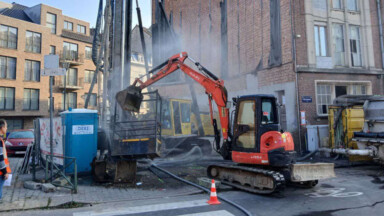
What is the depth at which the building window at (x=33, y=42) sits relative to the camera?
2991 cm

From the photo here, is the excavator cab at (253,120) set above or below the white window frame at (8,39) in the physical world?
below

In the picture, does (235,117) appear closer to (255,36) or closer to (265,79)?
(265,79)

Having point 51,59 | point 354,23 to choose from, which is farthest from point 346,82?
point 51,59

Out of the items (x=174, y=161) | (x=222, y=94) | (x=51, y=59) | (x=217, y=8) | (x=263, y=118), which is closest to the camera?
(x=51, y=59)

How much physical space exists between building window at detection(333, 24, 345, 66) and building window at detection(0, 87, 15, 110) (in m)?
30.3

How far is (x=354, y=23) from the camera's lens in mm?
15516

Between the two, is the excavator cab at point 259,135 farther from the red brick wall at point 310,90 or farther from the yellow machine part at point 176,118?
the red brick wall at point 310,90

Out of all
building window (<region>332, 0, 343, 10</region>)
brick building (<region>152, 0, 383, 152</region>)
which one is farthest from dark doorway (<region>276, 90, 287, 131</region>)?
building window (<region>332, 0, 343, 10</region>)

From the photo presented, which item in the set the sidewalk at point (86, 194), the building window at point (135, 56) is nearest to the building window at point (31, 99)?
the building window at point (135, 56)

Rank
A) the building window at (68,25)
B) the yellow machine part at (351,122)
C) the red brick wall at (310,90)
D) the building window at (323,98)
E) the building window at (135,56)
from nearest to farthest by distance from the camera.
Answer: the yellow machine part at (351,122)
the red brick wall at (310,90)
the building window at (323,98)
the building window at (68,25)
the building window at (135,56)

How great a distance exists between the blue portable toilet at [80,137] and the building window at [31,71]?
26.4 meters

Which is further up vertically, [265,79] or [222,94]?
[265,79]

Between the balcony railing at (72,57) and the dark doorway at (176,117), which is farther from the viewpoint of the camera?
the balcony railing at (72,57)

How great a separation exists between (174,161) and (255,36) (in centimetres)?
892
